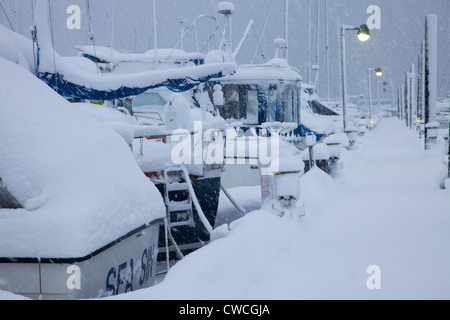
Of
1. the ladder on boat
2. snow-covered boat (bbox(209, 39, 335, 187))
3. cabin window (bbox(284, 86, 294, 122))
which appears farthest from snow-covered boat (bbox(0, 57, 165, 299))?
cabin window (bbox(284, 86, 294, 122))

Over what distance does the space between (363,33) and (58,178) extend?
12013mm

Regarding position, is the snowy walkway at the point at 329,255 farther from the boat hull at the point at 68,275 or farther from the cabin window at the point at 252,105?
the cabin window at the point at 252,105

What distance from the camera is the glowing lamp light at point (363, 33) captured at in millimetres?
13297

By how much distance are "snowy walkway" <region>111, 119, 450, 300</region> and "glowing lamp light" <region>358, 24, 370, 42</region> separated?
6328 mm

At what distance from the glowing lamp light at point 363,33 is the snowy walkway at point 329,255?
6.33 metres

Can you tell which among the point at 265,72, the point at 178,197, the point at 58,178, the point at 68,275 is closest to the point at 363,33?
the point at 265,72

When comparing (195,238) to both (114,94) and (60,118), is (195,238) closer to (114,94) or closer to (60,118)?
(114,94)

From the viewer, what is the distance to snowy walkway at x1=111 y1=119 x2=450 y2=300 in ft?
12.1

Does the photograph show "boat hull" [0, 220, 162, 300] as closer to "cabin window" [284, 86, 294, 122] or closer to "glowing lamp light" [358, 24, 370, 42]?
"glowing lamp light" [358, 24, 370, 42]

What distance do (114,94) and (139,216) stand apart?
10.9 ft

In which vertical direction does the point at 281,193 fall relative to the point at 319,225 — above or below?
above

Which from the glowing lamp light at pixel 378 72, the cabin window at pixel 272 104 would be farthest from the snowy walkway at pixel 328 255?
the glowing lamp light at pixel 378 72

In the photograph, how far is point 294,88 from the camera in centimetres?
1858

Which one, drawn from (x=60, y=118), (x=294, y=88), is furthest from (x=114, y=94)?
(x=294, y=88)
